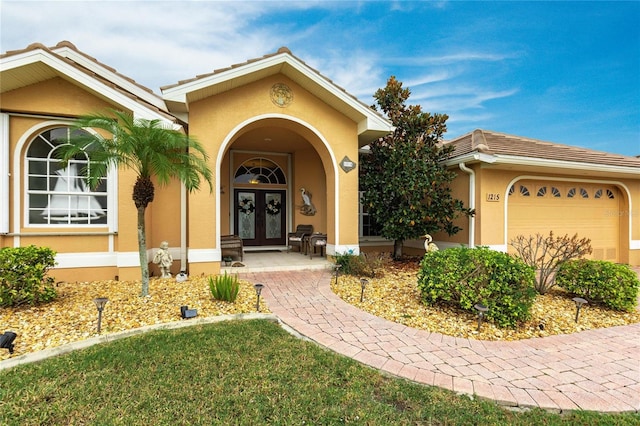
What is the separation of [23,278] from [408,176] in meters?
8.78

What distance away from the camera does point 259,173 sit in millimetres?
11656

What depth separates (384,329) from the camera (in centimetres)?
440

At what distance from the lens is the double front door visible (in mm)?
11430

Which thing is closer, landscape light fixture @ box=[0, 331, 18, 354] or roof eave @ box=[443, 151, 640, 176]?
landscape light fixture @ box=[0, 331, 18, 354]

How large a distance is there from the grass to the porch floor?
4.22 metres

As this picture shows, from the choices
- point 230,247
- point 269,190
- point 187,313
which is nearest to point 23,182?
point 230,247

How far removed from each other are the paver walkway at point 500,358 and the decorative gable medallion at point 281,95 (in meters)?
5.51

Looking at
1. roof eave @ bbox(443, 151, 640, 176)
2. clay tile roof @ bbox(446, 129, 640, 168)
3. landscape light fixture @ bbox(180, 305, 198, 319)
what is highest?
clay tile roof @ bbox(446, 129, 640, 168)

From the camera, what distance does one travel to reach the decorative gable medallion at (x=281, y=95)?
7926mm

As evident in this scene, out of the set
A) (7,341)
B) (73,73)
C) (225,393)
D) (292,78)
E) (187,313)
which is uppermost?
(292,78)

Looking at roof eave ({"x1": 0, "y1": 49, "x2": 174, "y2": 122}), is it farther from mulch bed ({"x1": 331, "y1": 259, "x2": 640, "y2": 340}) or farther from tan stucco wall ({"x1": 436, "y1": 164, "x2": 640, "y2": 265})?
tan stucco wall ({"x1": 436, "y1": 164, "x2": 640, "y2": 265})

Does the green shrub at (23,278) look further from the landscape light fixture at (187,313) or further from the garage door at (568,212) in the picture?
the garage door at (568,212)

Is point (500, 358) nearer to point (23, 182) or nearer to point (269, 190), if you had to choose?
point (269, 190)

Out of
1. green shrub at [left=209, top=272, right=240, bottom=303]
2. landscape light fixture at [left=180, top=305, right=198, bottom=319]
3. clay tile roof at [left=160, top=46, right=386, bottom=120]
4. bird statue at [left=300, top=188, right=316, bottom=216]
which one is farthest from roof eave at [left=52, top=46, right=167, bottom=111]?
landscape light fixture at [left=180, top=305, right=198, bottom=319]
